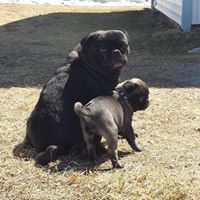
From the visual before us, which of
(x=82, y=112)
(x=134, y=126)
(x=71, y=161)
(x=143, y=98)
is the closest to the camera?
(x=82, y=112)

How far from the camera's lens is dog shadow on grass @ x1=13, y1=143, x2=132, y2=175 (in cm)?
474

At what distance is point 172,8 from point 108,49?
30.7 ft

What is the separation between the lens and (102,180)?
174 inches

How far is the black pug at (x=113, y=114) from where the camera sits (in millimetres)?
4633

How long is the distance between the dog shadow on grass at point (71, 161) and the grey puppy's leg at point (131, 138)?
0.27 ft

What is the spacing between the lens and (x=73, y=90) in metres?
5.12

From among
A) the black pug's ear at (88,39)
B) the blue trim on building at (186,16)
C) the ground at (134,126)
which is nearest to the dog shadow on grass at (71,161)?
the ground at (134,126)

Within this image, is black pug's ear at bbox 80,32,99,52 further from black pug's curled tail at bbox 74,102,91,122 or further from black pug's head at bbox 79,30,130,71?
black pug's curled tail at bbox 74,102,91,122

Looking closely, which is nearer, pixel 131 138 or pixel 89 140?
pixel 89 140

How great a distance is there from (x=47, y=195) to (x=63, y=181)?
0.90 ft

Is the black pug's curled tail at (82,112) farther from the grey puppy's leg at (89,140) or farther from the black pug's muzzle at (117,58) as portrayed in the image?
the black pug's muzzle at (117,58)

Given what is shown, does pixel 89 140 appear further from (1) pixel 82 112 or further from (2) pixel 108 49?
(2) pixel 108 49

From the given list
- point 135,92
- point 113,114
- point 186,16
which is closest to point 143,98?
point 135,92

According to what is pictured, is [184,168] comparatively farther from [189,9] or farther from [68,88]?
[189,9]
